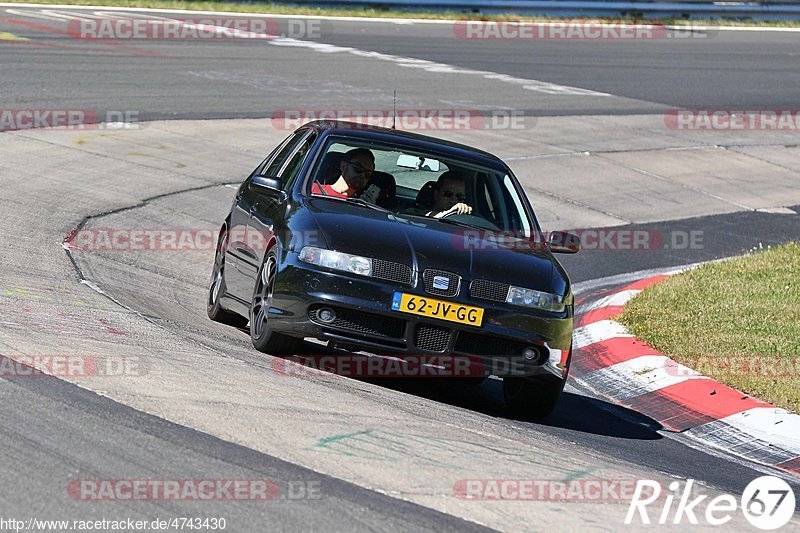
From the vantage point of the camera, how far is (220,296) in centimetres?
914

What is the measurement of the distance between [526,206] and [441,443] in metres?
2.92

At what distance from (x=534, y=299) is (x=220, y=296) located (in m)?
2.53

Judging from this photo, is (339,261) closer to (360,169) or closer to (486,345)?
(486,345)

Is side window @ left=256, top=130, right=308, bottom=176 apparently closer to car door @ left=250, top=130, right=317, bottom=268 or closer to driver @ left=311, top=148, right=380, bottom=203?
car door @ left=250, top=130, right=317, bottom=268

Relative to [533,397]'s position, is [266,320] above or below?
above

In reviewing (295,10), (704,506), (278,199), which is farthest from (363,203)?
(295,10)

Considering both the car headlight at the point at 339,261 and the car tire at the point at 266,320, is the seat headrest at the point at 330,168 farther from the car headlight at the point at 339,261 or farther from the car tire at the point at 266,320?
the car headlight at the point at 339,261

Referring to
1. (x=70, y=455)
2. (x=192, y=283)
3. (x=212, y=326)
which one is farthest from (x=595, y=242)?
(x=70, y=455)

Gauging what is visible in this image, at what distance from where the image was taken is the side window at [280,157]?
930 cm

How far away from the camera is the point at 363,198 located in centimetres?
839

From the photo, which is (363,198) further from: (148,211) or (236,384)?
(148,211)

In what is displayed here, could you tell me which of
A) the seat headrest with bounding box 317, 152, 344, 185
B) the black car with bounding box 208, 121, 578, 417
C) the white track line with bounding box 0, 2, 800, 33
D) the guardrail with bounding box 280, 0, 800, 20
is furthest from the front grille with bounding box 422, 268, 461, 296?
the guardrail with bounding box 280, 0, 800, 20

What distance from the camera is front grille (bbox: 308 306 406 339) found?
24.0 feet

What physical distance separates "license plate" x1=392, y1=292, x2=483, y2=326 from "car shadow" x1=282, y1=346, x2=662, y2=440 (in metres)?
0.69
